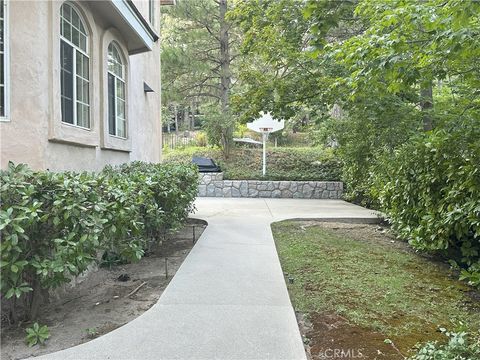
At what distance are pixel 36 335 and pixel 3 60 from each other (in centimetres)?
301

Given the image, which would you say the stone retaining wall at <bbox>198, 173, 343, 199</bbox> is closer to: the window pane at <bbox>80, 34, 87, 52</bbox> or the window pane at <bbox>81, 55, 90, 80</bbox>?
the window pane at <bbox>81, 55, 90, 80</bbox>

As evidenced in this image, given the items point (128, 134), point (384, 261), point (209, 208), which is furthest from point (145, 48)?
point (384, 261)

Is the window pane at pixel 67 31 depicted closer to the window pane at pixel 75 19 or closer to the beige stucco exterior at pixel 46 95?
the window pane at pixel 75 19

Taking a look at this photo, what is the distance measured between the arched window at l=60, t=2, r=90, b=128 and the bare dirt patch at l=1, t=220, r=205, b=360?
2.28 metres

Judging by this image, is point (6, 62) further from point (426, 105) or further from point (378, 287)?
point (426, 105)

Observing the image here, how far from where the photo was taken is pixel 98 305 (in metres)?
3.93

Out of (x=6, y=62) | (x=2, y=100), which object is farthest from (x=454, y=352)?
(x=6, y=62)

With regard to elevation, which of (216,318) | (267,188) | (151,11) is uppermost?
(151,11)

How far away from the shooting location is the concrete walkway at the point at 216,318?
2.88 metres

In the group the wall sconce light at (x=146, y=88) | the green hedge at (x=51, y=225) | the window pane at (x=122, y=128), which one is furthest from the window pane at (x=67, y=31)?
the wall sconce light at (x=146, y=88)

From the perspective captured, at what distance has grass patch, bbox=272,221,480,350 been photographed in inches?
145

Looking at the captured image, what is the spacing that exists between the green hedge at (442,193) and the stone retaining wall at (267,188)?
7.86 metres

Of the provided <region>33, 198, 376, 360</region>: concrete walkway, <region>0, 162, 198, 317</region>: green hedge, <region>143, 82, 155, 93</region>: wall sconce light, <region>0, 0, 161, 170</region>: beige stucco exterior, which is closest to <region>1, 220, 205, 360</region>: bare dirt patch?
<region>33, 198, 376, 360</region>: concrete walkway

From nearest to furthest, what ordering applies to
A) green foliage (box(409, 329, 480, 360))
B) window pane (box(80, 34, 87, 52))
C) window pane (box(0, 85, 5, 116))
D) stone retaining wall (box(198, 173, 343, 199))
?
1. green foliage (box(409, 329, 480, 360))
2. window pane (box(0, 85, 5, 116))
3. window pane (box(80, 34, 87, 52))
4. stone retaining wall (box(198, 173, 343, 199))
